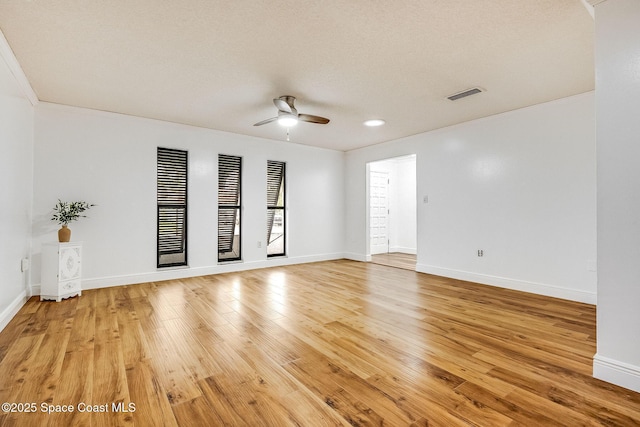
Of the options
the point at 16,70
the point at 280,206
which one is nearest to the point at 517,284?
the point at 280,206

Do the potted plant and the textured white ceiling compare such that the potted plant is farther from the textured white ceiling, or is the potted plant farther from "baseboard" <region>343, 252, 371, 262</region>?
"baseboard" <region>343, 252, 371, 262</region>

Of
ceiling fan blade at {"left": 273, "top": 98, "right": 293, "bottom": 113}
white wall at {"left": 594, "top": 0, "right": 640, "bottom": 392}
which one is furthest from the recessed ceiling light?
white wall at {"left": 594, "top": 0, "right": 640, "bottom": 392}

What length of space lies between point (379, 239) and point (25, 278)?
6.91 metres

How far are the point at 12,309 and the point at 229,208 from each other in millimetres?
3184

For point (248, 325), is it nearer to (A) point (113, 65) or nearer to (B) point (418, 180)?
(A) point (113, 65)

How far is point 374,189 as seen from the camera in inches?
316

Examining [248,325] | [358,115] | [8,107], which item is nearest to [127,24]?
[8,107]

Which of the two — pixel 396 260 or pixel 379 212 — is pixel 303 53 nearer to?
pixel 396 260

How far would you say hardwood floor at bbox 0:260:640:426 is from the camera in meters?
1.64

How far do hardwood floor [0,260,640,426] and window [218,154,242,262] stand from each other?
1970 millimetres

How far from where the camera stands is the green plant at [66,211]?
404 centimetres

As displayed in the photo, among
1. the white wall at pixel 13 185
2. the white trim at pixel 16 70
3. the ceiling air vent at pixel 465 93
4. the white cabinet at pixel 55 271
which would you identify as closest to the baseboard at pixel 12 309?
the white wall at pixel 13 185

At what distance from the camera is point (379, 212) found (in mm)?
8180

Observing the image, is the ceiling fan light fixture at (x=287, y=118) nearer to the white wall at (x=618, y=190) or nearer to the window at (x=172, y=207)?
the window at (x=172, y=207)
